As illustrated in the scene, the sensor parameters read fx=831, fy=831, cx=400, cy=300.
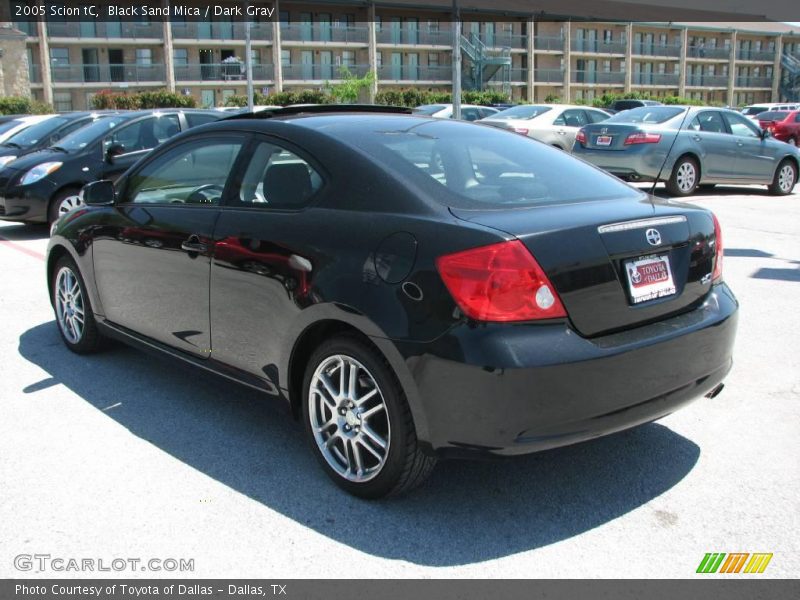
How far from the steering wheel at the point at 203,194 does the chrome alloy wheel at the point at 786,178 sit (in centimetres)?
1386

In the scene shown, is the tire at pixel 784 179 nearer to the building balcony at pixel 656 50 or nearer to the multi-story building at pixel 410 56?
the multi-story building at pixel 410 56

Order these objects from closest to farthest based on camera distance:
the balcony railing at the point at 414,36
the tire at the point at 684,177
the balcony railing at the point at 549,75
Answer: the tire at the point at 684,177
the balcony railing at the point at 414,36
the balcony railing at the point at 549,75

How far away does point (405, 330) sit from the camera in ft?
10.3

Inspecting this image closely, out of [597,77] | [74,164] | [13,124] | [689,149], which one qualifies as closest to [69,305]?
[74,164]

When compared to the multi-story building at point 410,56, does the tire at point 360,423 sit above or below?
below

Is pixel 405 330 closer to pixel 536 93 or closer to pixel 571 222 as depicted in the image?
pixel 571 222

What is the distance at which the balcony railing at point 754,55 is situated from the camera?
79.9 m

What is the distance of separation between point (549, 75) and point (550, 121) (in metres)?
53.0

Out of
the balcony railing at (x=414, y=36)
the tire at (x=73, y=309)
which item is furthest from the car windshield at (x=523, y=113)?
the balcony railing at (x=414, y=36)

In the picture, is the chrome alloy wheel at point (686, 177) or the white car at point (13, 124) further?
the white car at point (13, 124)

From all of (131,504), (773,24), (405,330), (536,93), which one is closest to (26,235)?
(131,504)

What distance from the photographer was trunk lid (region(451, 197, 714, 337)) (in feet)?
10.3
